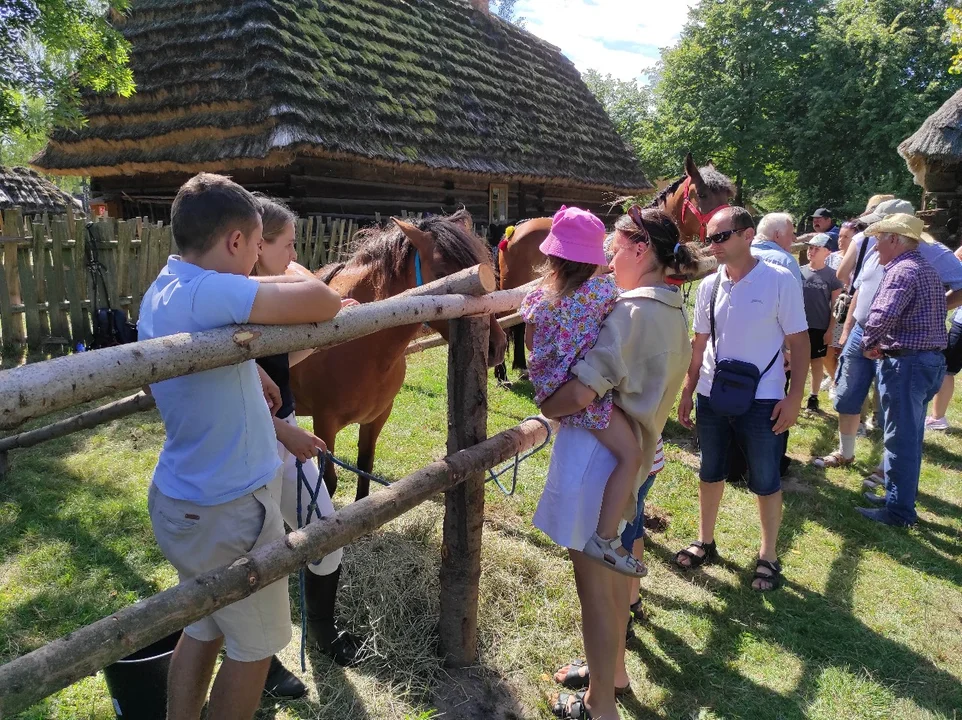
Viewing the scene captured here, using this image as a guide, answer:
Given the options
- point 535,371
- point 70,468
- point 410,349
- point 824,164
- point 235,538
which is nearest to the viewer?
point 235,538

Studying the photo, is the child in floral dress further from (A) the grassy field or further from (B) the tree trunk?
(A) the grassy field

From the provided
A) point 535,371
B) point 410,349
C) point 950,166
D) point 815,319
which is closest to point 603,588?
point 535,371

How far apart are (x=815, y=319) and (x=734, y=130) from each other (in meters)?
24.4

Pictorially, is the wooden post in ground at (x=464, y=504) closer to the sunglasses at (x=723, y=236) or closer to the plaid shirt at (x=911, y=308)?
the sunglasses at (x=723, y=236)

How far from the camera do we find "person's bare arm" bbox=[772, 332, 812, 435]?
10.7ft

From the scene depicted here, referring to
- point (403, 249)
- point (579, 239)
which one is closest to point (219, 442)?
point (579, 239)

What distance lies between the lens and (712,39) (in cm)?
2856

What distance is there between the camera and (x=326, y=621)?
2703mm

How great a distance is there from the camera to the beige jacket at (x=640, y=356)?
210 cm

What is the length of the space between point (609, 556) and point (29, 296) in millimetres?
7701

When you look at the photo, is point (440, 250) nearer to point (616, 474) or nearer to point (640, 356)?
point (640, 356)

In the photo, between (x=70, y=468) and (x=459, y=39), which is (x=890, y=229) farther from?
(x=459, y=39)

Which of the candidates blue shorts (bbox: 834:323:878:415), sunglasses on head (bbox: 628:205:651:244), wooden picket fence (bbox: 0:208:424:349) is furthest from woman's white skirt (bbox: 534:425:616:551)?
wooden picket fence (bbox: 0:208:424:349)

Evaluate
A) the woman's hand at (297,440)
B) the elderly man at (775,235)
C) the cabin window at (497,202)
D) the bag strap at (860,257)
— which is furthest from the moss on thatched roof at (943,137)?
the woman's hand at (297,440)
